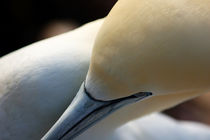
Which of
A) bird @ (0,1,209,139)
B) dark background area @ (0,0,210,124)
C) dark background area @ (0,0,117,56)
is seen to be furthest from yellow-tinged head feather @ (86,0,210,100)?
dark background area @ (0,0,117,56)

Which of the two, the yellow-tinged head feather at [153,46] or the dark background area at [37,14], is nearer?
the yellow-tinged head feather at [153,46]

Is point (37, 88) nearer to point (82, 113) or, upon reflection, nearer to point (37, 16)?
point (82, 113)

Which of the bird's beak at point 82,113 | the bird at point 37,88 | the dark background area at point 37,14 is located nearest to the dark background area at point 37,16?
the dark background area at point 37,14

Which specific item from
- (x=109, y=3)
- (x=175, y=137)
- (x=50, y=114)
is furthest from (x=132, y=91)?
(x=109, y=3)

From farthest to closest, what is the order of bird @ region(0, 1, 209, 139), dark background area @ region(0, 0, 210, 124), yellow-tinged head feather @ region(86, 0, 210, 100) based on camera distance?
dark background area @ region(0, 0, 210, 124) < bird @ region(0, 1, 209, 139) < yellow-tinged head feather @ region(86, 0, 210, 100)

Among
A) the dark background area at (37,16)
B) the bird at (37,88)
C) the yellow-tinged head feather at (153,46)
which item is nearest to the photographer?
the yellow-tinged head feather at (153,46)

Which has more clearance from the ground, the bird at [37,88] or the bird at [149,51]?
the bird at [149,51]

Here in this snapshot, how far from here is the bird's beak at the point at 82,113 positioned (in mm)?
953

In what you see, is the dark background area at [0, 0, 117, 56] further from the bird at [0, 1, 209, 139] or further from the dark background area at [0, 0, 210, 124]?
the bird at [0, 1, 209, 139]

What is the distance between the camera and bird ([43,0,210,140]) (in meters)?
0.86

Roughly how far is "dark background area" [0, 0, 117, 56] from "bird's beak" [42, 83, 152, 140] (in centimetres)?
216

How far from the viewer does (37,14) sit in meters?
3.32

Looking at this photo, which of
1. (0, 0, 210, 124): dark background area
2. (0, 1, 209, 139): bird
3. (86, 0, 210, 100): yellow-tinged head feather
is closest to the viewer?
(86, 0, 210, 100): yellow-tinged head feather

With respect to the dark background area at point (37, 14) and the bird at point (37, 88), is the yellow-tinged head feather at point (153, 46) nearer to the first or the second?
the bird at point (37, 88)
